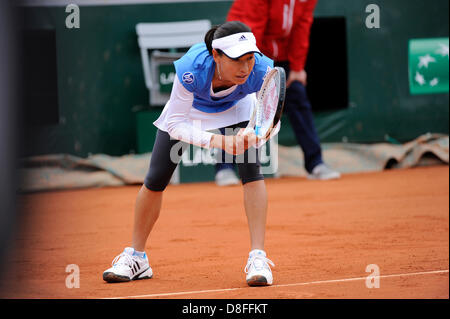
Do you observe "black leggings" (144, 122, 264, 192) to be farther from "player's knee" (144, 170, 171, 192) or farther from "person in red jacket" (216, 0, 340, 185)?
"person in red jacket" (216, 0, 340, 185)

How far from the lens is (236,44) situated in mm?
2844

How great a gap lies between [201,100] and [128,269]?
83cm

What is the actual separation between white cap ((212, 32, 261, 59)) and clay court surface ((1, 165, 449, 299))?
3.09ft

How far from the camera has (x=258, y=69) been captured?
3.05m

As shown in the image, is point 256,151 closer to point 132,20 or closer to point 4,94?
point 4,94

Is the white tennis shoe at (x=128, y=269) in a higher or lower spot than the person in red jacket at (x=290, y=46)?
lower

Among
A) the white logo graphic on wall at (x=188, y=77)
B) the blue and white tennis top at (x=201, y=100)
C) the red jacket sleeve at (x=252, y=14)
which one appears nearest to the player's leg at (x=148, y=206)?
the blue and white tennis top at (x=201, y=100)

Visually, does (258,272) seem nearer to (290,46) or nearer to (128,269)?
(128,269)

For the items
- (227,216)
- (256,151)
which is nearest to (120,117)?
(227,216)

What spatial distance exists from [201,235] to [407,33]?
4.74m

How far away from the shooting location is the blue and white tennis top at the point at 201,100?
298cm

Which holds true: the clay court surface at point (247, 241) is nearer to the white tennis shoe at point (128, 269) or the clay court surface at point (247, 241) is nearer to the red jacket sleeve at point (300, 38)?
the white tennis shoe at point (128, 269)

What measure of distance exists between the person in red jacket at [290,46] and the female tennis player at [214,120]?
10.9 feet

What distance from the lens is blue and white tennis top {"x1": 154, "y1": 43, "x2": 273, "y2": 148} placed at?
9.78 ft
